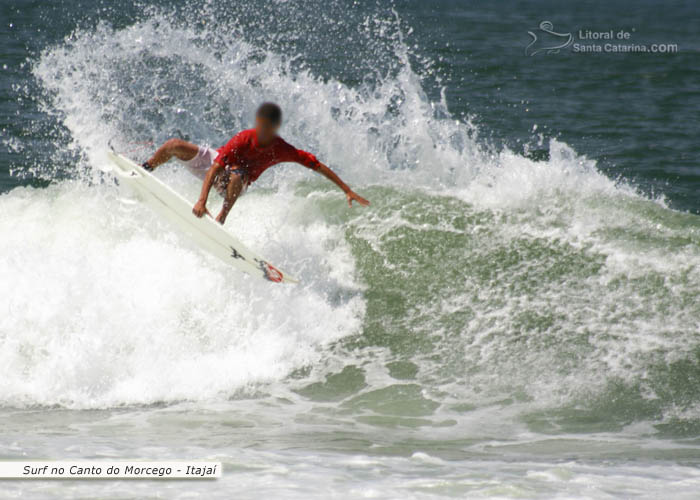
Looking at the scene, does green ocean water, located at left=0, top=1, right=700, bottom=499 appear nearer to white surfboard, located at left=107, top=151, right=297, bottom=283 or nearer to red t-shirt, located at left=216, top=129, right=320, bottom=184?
white surfboard, located at left=107, top=151, right=297, bottom=283

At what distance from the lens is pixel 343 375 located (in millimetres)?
6598

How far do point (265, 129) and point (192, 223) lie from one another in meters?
1.28

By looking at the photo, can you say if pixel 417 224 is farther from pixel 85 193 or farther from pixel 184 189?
pixel 85 193

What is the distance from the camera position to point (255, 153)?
21.2ft

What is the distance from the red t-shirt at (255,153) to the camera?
6410 mm

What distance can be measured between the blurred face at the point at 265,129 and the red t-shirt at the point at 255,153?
6 cm

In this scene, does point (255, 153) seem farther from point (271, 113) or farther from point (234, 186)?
point (271, 113)

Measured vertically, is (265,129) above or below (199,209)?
above

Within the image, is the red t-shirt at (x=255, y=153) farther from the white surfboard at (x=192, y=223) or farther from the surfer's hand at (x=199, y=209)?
the white surfboard at (x=192, y=223)

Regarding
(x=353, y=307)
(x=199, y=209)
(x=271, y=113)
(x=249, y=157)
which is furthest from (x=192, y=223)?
(x=353, y=307)

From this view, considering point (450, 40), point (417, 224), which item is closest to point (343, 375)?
point (417, 224)

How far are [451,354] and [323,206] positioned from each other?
266cm

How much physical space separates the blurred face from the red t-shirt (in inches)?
2.5

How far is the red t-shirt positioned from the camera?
641 centimetres
